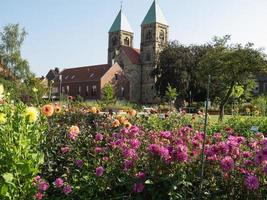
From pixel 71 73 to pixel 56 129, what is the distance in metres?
71.3

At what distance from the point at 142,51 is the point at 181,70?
71.5 ft

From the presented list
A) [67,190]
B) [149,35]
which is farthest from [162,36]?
[67,190]

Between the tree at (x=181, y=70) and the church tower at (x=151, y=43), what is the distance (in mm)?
11613

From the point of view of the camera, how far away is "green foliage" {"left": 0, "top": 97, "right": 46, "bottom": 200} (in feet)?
11.5

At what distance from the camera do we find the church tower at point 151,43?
231 ft

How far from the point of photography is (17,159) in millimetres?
3512

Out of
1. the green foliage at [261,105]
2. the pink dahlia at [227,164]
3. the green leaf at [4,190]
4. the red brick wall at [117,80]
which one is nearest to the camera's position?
the green leaf at [4,190]

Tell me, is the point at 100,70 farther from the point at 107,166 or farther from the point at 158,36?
the point at 107,166

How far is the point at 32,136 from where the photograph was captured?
3898 mm

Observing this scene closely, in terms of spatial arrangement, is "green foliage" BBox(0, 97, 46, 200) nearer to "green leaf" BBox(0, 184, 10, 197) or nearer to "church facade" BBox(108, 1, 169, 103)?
"green leaf" BBox(0, 184, 10, 197)

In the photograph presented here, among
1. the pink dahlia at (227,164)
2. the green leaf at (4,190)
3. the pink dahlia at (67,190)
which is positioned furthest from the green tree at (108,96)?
the green leaf at (4,190)

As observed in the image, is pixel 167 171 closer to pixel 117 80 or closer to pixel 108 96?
pixel 108 96

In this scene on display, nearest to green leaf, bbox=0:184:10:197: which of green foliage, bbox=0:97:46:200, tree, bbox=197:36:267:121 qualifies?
green foliage, bbox=0:97:46:200

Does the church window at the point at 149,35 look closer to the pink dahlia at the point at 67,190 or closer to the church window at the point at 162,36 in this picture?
the church window at the point at 162,36
